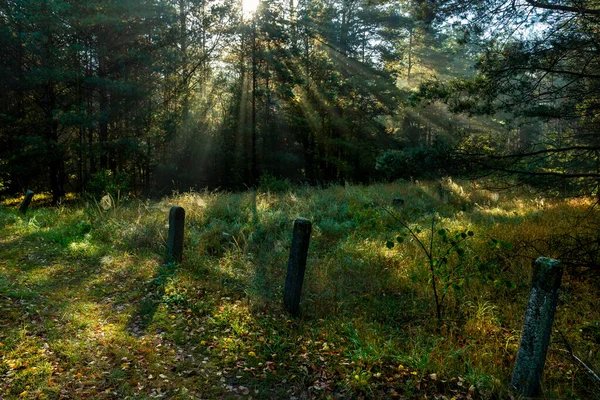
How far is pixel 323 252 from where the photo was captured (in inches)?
273

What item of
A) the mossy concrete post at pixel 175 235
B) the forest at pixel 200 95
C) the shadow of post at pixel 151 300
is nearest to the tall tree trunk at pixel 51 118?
the forest at pixel 200 95

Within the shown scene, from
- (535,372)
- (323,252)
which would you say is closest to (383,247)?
(323,252)

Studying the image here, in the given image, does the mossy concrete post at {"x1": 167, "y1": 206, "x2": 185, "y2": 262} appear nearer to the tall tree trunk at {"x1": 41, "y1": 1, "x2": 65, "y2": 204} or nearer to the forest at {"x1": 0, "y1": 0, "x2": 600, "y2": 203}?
the forest at {"x1": 0, "y1": 0, "x2": 600, "y2": 203}

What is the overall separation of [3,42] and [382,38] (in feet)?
67.7

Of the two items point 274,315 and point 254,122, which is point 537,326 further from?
point 254,122

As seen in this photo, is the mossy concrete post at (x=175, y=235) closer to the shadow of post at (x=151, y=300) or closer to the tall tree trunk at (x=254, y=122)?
the shadow of post at (x=151, y=300)

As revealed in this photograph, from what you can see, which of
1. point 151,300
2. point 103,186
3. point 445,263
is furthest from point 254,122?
point 445,263

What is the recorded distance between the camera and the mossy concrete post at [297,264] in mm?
4574

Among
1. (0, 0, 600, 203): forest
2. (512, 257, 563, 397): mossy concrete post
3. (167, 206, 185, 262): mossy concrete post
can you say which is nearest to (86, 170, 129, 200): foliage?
(0, 0, 600, 203): forest

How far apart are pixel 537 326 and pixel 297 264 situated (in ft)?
8.50

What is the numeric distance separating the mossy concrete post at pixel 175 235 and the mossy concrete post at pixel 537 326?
5.26 metres

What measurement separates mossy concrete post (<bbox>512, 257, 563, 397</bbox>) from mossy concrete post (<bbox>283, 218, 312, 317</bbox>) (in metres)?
2.43

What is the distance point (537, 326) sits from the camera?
2.91m

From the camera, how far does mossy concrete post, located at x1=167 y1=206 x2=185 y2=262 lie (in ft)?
20.9
